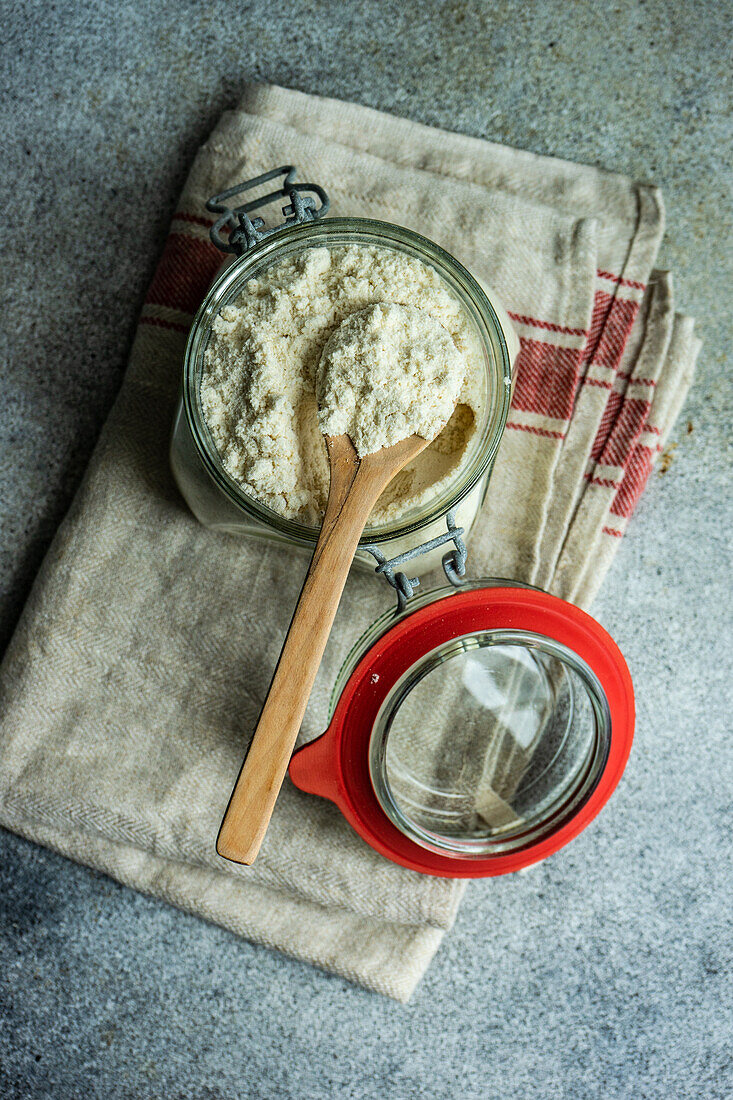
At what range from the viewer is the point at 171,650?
0.60 metres

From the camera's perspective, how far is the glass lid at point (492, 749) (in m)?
0.55

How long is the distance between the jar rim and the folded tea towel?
123 millimetres

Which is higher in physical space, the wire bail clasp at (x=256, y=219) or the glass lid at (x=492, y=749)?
the wire bail clasp at (x=256, y=219)

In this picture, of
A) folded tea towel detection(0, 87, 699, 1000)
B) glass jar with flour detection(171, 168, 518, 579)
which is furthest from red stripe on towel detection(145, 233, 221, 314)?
glass jar with flour detection(171, 168, 518, 579)

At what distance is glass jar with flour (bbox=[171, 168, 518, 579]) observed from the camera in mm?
456

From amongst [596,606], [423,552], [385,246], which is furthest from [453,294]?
[596,606]

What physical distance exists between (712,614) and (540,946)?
0.95ft

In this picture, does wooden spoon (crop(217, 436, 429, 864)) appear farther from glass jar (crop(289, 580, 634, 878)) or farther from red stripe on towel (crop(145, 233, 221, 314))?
red stripe on towel (crop(145, 233, 221, 314))

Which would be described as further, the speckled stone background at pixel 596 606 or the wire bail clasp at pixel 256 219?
the speckled stone background at pixel 596 606

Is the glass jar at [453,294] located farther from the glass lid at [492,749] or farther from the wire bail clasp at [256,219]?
the glass lid at [492,749]

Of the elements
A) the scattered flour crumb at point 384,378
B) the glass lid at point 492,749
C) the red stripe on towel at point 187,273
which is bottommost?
the glass lid at point 492,749

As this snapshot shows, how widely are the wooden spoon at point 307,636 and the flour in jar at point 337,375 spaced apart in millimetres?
14

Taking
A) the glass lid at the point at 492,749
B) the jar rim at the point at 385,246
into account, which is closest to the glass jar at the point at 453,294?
the jar rim at the point at 385,246

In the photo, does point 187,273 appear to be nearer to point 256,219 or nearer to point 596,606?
point 256,219
